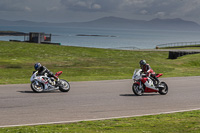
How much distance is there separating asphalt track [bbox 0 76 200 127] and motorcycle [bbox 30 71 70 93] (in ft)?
1.15

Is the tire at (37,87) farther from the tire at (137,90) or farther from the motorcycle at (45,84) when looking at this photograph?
the tire at (137,90)

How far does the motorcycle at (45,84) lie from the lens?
18.3m

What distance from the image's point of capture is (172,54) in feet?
185

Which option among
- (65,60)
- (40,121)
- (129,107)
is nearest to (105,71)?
(65,60)

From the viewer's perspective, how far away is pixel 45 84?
18500 millimetres

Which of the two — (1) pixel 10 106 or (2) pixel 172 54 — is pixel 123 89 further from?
(2) pixel 172 54

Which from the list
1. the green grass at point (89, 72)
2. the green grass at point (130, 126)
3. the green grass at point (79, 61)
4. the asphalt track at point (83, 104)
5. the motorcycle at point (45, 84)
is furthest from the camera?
the green grass at point (79, 61)

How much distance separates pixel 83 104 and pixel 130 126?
496cm

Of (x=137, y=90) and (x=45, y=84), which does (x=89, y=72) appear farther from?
(x=137, y=90)

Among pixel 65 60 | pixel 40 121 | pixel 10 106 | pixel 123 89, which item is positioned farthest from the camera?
pixel 65 60

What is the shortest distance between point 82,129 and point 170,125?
2.77 m

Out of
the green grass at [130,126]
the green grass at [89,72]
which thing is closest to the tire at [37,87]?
the green grass at [89,72]

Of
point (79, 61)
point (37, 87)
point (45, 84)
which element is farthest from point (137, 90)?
point (79, 61)

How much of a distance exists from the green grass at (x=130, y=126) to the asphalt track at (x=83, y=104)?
0.97 meters
